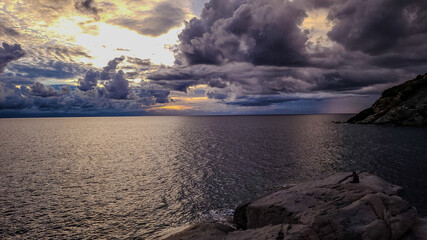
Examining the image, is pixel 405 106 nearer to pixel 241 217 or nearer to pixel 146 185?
pixel 241 217

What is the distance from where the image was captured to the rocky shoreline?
12.0m

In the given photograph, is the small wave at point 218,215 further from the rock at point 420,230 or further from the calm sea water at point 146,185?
the rock at point 420,230

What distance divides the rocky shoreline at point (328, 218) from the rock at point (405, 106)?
5055 inches

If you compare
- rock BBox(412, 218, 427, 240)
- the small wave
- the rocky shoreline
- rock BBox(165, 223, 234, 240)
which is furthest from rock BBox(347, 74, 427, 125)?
rock BBox(165, 223, 234, 240)

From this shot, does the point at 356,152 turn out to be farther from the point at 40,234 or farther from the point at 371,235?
the point at 40,234

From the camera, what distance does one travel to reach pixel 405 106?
378ft

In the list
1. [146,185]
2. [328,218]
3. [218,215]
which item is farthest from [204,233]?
[146,185]

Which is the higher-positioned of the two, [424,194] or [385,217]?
[385,217]

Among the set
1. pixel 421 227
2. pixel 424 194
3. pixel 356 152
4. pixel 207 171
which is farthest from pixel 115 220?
pixel 356 152

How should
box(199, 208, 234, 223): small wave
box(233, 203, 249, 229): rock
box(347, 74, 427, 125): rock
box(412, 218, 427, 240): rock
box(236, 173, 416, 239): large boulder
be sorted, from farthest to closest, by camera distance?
box(347, 74, 427, 125): rock < box(199, 208, 234, 223): small wave < box(233, 203, 249, 229): rock < box(412, 218, 427, 240): rock < box(236, 173, 416, 239): large boulder

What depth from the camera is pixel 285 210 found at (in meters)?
14.9

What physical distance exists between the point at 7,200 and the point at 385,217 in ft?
120

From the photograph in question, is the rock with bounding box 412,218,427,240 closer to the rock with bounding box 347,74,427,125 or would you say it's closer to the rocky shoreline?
the rocky shoreline

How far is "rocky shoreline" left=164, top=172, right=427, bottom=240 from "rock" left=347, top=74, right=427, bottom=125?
421 ft
